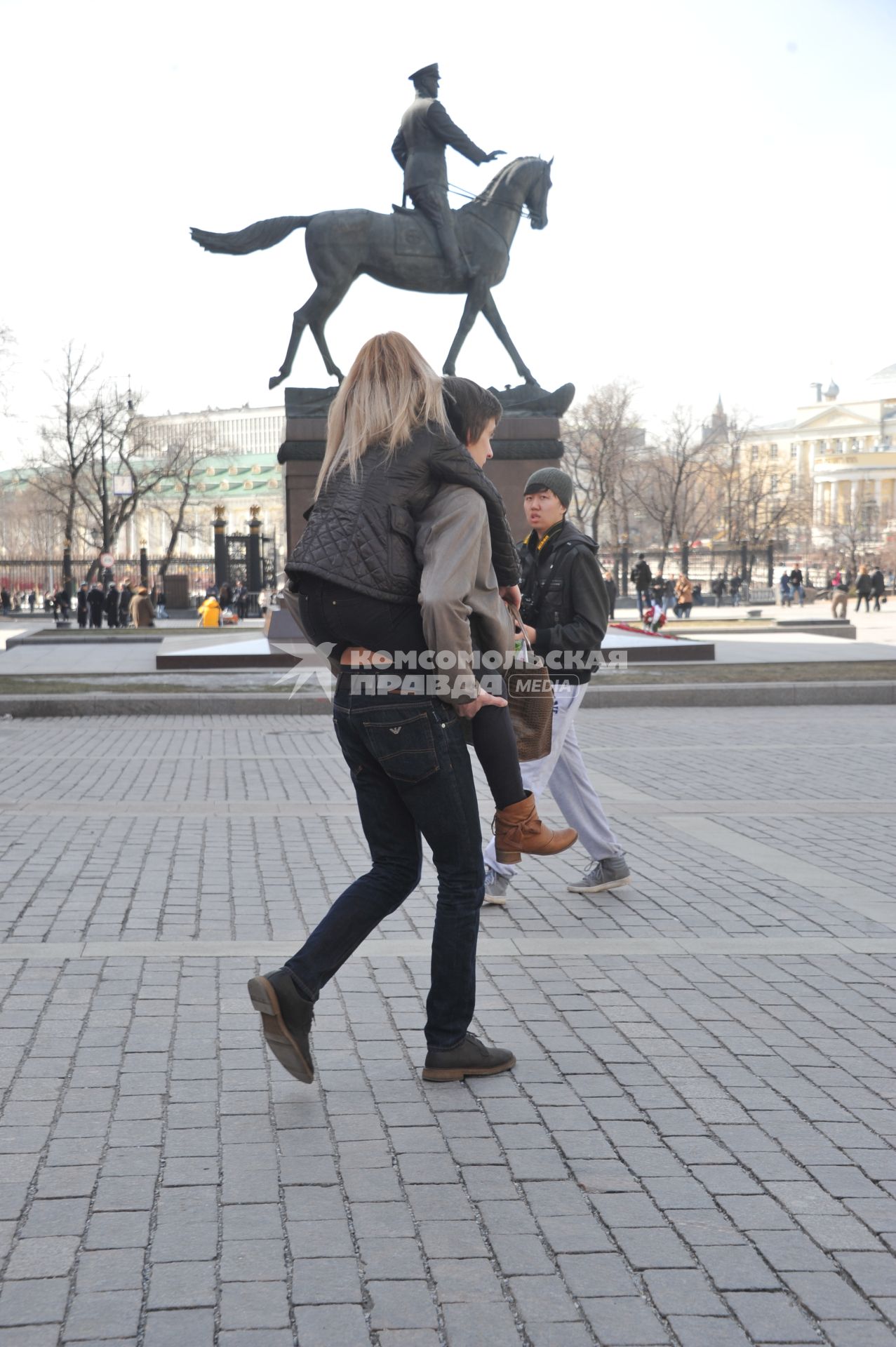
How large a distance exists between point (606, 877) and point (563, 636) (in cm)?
113

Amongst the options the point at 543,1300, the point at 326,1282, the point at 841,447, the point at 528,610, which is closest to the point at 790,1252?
the point at 543,1300

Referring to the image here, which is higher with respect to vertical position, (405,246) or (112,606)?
(405,246)

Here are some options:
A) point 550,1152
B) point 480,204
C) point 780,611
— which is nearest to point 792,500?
point 780,611

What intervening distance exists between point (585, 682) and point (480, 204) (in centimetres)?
1478

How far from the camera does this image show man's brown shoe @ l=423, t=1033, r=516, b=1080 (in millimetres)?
3754

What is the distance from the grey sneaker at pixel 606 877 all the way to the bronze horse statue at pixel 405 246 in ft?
45.3

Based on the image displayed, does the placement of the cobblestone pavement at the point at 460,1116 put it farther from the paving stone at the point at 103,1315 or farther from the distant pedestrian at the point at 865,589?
the distant pedestrian at the point at 865,589

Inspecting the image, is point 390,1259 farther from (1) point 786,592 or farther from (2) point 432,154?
(1) point 786,592

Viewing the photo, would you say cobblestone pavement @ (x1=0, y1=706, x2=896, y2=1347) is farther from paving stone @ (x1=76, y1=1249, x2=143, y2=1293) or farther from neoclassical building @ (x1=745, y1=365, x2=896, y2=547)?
neoclassical building @ (x1=745, y1=365, x2=896, y2=547)

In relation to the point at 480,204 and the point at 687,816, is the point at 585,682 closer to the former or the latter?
the point at 687,816

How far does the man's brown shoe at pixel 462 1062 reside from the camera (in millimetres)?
3754

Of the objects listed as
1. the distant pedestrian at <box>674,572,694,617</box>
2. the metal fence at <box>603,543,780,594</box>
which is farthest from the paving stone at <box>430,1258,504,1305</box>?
the metal fence at <box>603,543,780,594</box>

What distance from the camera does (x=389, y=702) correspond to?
354cm

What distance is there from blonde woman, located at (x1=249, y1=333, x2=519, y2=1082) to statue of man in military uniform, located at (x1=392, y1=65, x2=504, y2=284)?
1539 cm
